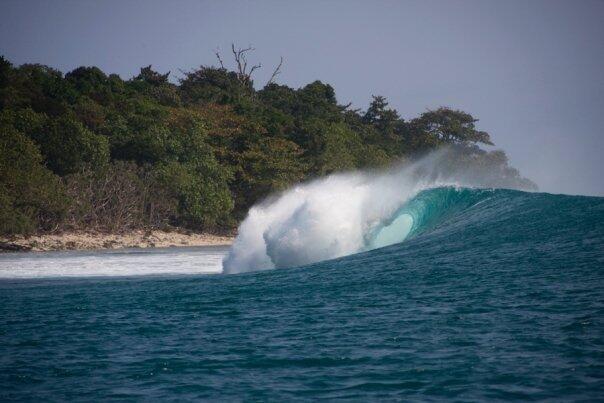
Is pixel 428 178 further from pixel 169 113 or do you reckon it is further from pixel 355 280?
pixel 169 113

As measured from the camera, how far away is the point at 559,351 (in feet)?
24.6

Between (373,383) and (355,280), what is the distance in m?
6.47

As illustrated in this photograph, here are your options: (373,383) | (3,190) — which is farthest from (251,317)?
(3,190)

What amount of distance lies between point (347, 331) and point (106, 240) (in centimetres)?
3567

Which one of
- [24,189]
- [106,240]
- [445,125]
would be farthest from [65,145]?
[445,125]

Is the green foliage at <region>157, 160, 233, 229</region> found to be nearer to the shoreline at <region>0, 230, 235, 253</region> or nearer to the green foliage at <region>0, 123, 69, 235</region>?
the shoreline at <region>0, 230, 235, 253</region>

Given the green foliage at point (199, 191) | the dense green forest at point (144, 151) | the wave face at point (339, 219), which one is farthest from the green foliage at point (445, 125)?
the wave face at point (339, 219)

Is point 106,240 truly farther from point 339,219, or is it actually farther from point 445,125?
point 445,125

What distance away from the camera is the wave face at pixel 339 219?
20.1m

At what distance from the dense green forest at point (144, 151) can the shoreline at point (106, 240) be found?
84cm

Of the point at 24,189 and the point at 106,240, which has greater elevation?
the point at 24,189

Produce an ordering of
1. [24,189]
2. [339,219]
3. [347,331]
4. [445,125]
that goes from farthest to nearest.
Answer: [445,125] → [24,189] → [339,219] → [347,331]

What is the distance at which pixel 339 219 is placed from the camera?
21.1 meters

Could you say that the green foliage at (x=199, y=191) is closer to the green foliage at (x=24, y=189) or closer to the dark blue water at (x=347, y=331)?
the green foliage at (x=24, y=189)
